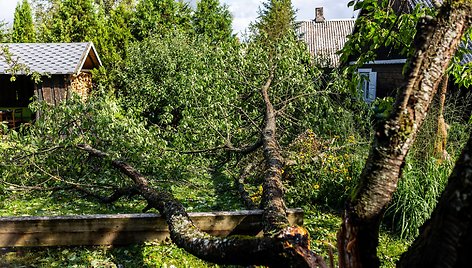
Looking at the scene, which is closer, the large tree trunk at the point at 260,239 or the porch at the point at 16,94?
the large tree trunk at the point at 260,239

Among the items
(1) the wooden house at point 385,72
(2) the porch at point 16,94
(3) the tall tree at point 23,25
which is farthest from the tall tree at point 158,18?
(1) the wooden house at point 385,72

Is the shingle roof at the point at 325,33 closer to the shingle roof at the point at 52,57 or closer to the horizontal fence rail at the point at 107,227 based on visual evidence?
the shingle roof at the point at 52,57

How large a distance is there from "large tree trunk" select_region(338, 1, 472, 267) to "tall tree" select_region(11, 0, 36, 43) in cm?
1916

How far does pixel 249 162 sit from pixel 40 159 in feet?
10.6

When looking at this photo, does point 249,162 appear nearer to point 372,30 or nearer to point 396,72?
point 372,30

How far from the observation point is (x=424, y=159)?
17.2ft

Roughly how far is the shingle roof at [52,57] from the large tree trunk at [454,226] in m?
11.4

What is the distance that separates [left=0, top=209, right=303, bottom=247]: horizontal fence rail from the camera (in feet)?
13.1

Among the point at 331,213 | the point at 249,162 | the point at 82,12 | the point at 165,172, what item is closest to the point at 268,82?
the point at 249,162

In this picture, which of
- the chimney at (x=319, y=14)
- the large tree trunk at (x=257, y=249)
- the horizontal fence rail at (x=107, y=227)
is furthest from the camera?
the chimney at (x=319, y=14)

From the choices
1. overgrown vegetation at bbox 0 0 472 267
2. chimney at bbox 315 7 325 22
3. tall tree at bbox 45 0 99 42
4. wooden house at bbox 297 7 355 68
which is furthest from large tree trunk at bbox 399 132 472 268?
chimney at bbox 315 7 325 22

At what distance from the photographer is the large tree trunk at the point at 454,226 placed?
1.17 metres

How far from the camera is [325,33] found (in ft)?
96.0

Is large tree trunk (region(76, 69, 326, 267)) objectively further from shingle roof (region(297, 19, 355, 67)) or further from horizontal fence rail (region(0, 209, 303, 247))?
shingle roof (region(297, 19, 355, 67))
